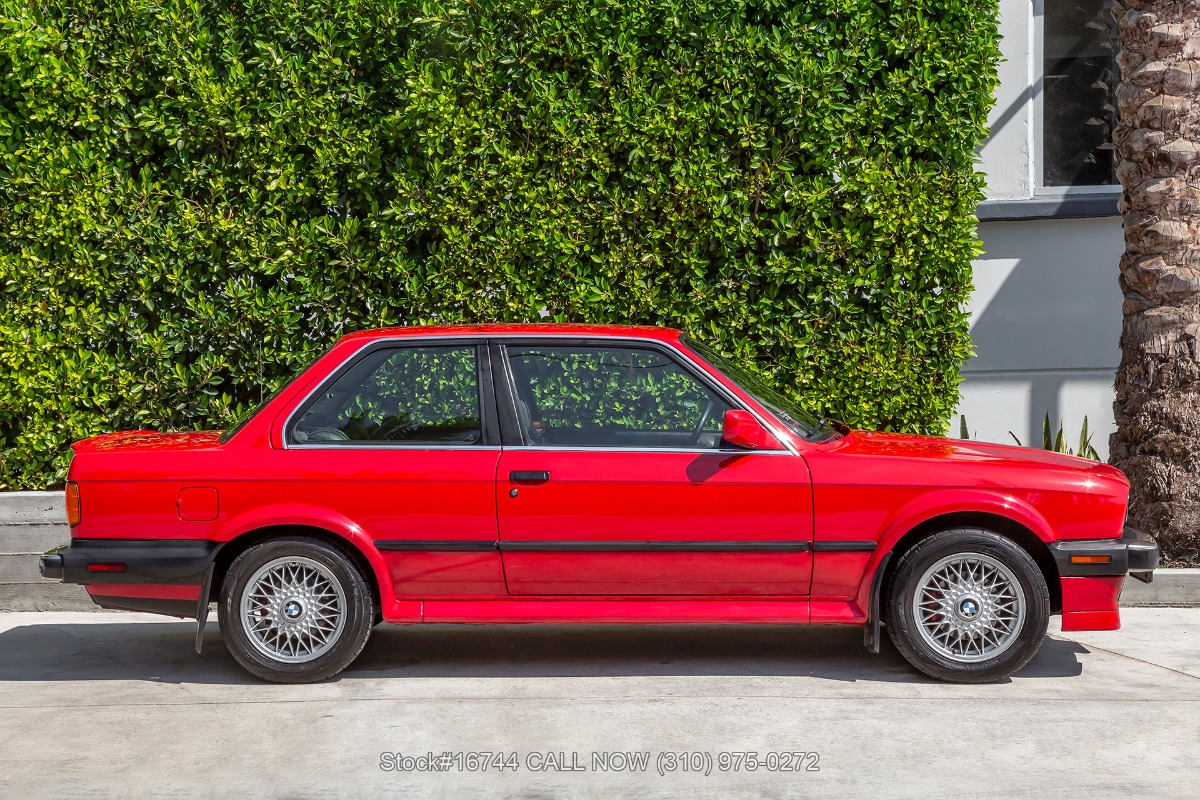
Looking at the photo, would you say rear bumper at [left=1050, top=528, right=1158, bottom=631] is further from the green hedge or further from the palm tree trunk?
the green hedge

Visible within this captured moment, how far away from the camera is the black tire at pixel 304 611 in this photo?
5637mm

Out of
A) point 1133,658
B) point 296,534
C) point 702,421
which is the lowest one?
point 1133,658

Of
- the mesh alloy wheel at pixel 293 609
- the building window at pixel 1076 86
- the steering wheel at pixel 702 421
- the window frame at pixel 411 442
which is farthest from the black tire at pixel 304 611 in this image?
the building window at pixel 1076 86

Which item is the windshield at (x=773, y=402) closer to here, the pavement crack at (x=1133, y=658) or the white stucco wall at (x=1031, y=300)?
the pavement crack at (x=1133, y=658)

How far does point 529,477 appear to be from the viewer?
5.60 m

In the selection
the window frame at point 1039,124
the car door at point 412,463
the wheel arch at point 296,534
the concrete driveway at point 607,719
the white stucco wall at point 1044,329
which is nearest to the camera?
the concrete driveway at point 607,719

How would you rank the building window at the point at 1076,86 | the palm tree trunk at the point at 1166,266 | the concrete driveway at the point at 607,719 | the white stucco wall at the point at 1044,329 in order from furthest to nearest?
1. the building window at the point at 1076,86
2. the white stucco wall at the point at 1044,329
3. the palm tree trunk at the point at 1166,266
4. the concrete driveway at the point at 607,719

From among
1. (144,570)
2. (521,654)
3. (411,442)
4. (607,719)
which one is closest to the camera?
(607,719)

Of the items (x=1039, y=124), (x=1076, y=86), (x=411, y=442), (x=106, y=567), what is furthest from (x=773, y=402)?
(x=1076, y=86)

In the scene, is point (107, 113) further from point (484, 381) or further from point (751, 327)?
point (751, 327)

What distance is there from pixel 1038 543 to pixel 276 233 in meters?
4.77

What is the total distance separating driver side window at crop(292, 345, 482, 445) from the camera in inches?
226

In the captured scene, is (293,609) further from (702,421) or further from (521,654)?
(702,421)

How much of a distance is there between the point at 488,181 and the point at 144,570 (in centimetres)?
324
